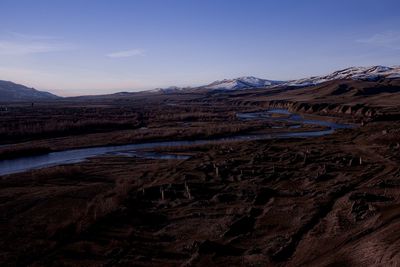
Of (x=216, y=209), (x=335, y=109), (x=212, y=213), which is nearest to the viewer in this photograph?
(x=212, y=213)

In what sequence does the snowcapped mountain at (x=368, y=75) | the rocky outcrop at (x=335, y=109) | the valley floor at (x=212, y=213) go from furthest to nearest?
1. the snowcapped mountain at (x=368, y=75)
2. the rocky outcrop at (x=335, y=109)
3. the valley floor at (x=212, y=213)

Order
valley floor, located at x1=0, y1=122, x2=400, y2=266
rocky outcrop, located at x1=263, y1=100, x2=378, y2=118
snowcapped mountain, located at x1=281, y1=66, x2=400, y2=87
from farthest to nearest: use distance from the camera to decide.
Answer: snowcapped mountain, located at x1=281, y1=66, x2=400, y2=87 < rocky outcrop, located at x1=263, y1=100, x2=378, y2=118 < valley floor, located at x1=0, y1=122, x2=400, y2=266

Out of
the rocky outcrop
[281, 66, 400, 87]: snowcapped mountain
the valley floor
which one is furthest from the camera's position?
[281, 66, 400, 87]: snowcapped mountain

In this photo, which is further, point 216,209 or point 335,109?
point 335,109

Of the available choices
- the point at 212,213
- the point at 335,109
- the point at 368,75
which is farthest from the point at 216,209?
the point at 368,75

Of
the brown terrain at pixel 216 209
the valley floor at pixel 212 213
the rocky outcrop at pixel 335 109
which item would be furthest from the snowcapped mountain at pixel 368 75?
the valley floor at pixel 212 213

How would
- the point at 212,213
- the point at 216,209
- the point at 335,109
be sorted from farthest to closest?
the point at 335,109 < the point at 216,209 < the point at 212,213

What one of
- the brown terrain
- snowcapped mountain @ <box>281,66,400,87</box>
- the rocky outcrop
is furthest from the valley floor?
snowcapped mountain @ <box>281,66,400,87</box>

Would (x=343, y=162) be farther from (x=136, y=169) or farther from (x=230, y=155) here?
(x=136, y=169)

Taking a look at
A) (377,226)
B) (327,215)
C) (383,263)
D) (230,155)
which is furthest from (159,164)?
(383,263)

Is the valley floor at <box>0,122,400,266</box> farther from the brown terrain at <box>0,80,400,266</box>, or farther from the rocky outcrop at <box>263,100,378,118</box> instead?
the rocky outcrop at <box>263,100,378,118</box>

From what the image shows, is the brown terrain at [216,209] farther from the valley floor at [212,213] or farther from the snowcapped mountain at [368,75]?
the snowcapped mountain at [368,75]

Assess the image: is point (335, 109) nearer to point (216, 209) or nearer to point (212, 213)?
point (216, 209)
